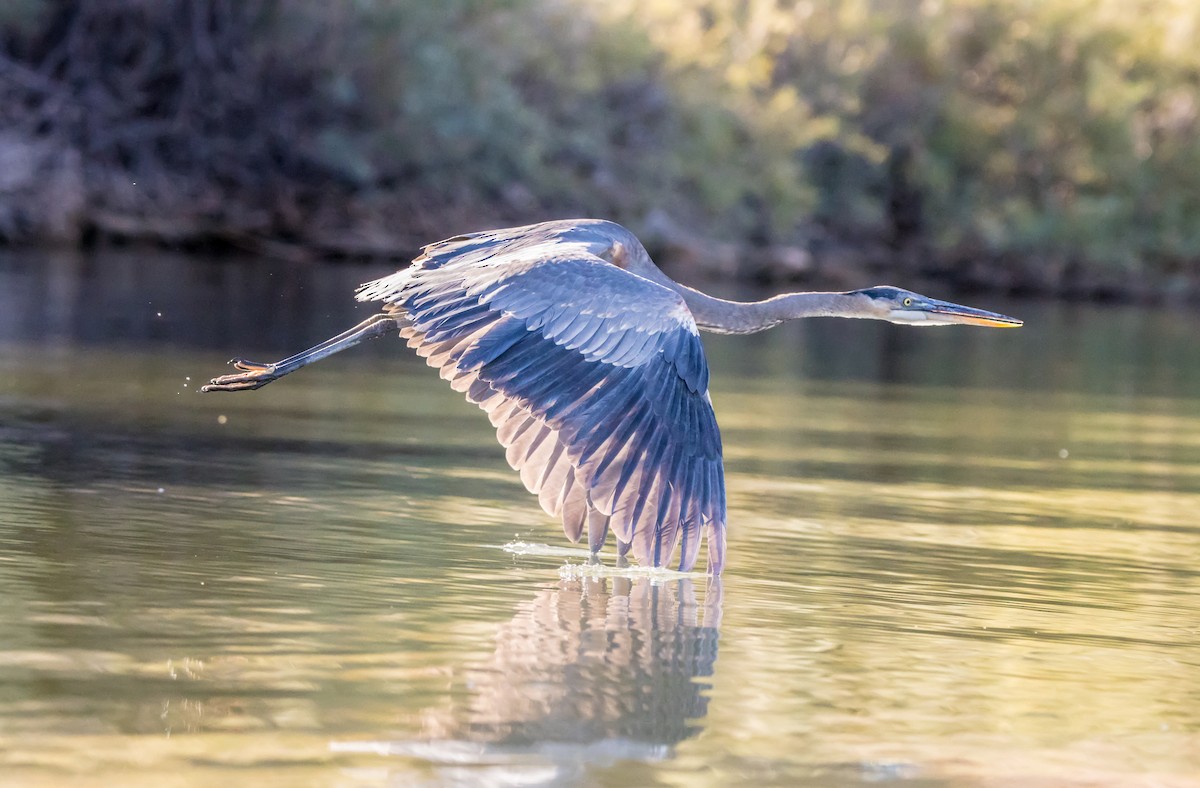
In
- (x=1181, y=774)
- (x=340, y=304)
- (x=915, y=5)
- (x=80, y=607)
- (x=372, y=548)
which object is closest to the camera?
(x=1181, y=774)

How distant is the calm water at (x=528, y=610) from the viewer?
4742 millimetres

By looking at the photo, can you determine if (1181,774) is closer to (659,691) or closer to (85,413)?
(659,691)

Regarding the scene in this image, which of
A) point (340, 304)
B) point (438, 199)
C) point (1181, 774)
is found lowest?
point (1181, 774)

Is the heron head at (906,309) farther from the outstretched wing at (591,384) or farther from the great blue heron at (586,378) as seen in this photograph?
the outstretched wing at (591,384)

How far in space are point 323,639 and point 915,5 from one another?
44607mm

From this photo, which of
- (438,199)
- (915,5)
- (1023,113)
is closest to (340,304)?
(438,199)

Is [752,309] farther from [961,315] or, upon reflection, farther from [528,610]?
[528,610]

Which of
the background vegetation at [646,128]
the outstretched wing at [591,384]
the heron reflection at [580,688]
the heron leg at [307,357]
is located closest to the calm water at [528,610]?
the heron reflection at [580,688]

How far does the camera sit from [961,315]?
352 inches

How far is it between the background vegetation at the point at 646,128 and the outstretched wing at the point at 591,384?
2227cm

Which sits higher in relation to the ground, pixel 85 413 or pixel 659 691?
pixel 85 413

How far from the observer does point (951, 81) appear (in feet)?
150

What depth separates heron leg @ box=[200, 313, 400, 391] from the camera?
28.1 ft

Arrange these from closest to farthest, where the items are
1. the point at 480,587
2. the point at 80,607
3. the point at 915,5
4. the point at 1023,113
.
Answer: the point at 80,607 < the point at 480,587 < the point at 1023,113 < the point at 915,5
